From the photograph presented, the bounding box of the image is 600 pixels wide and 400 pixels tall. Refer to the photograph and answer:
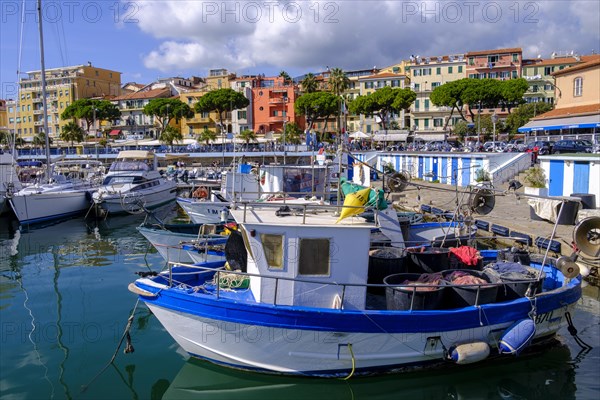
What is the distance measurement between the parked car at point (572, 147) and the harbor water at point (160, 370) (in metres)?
23.1

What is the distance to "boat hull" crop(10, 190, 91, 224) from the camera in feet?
87.2

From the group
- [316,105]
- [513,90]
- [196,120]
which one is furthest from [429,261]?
[196,120]

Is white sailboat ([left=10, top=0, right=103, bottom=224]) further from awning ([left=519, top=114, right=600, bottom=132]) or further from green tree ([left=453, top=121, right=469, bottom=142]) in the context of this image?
green tree ([left=453, top=121, right=469, bottom=142])

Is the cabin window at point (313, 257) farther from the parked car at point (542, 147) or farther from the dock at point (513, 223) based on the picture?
the parked car at point (542, 147)

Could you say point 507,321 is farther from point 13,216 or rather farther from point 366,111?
point 366,111

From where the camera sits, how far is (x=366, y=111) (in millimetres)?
74188

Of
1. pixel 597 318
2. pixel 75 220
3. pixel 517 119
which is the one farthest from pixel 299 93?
pixel 597 318

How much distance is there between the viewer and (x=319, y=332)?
850 cm

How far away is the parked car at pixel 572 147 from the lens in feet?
109

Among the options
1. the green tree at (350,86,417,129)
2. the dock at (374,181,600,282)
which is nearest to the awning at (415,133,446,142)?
the green tree at (350,86,417,129)

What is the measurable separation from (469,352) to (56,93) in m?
97.1

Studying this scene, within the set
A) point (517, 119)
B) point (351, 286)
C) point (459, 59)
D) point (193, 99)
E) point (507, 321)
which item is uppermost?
point (459, 59)

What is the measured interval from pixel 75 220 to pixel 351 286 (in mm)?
24464

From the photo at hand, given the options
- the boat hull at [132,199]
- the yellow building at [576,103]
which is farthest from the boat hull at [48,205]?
the yellow building at [576,103]
